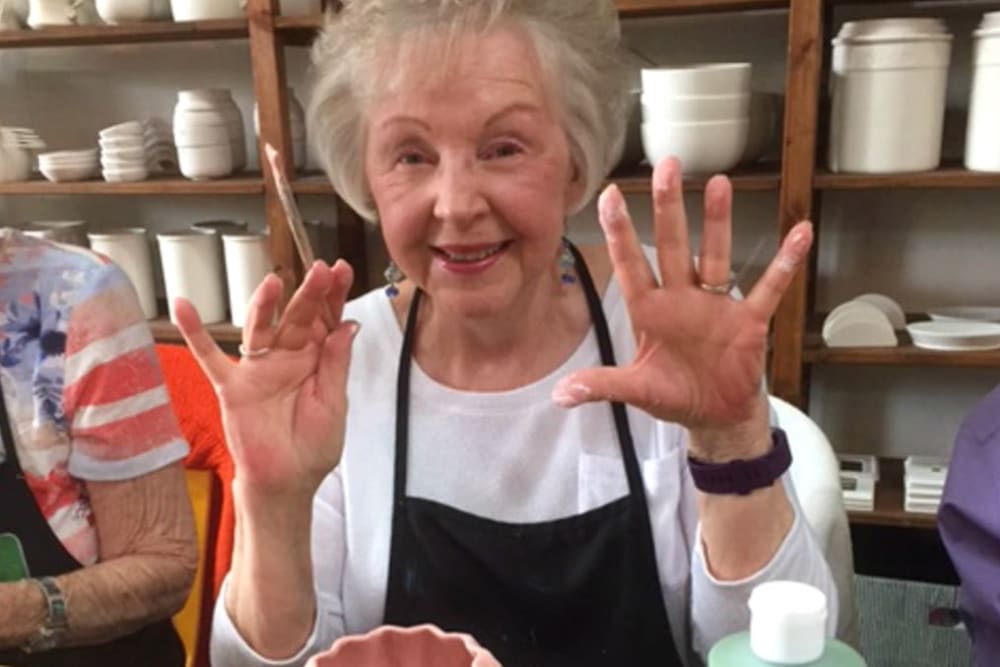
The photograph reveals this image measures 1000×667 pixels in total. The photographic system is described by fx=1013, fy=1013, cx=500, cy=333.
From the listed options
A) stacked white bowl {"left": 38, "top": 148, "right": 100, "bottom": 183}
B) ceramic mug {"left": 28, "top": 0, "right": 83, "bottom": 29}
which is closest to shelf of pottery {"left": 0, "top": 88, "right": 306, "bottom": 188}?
stacked white bowl {"left": 38, "top": 148, "right": 100, "bottom": 183}

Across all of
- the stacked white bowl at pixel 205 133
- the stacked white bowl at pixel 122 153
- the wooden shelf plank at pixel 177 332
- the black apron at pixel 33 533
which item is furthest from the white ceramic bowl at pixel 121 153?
the black apron at pixel 33 533

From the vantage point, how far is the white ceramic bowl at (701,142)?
75.1 inches

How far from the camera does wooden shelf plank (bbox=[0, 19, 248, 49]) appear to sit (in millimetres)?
2246

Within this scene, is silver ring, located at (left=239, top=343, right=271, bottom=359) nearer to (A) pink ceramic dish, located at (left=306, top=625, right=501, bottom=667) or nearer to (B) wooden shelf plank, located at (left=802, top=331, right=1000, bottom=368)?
(A) pink ceramic dish, located at (left=306, top=625, right=501, bottom=667)

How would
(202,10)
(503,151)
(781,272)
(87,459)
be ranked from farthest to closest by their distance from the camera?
(202,10)
(87,459)
(503,151)
(781,272)

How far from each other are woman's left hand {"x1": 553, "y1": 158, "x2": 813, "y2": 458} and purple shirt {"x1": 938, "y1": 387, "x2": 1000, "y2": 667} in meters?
0.49

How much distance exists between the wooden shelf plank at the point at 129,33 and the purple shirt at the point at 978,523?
171cm

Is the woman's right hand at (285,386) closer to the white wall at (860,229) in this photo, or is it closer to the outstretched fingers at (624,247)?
the outstretched fingers at (624,247)

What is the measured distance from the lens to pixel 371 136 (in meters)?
1.01

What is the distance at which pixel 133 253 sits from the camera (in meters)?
2.49

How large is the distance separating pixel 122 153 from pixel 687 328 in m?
1.97

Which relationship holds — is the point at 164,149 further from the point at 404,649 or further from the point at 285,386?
the point at 404,649

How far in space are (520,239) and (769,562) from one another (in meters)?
0.38

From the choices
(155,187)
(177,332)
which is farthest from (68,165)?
(177,332)
